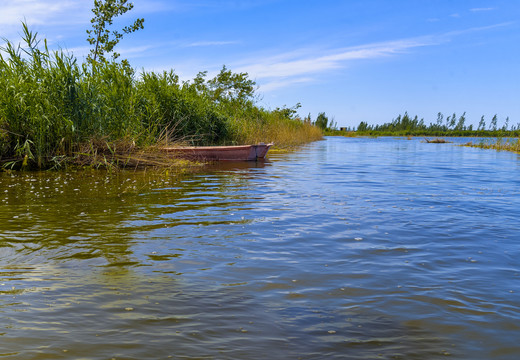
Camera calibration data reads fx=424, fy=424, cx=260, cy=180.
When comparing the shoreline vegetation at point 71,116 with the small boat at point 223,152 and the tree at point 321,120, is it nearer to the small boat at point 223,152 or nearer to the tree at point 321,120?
the small boat at point 223,152

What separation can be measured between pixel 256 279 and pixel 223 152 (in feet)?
38.7

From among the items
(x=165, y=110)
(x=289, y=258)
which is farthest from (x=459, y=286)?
(x=165, y=110)

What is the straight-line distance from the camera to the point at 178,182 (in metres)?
10.0

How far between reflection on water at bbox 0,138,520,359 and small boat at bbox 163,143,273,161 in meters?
6.67

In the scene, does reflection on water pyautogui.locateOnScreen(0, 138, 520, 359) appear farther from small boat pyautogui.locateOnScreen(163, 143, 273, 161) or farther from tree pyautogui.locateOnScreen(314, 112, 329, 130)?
tree pyautogui.locateOnScreen(314, 112, 329, 130)

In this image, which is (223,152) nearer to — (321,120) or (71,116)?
(71,116)

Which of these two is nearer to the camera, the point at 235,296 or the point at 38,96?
the point at 235,296

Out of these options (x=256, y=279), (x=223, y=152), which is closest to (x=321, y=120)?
(x=223, y=152)

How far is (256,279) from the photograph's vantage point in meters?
3.52

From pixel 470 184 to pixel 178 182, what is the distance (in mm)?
7028

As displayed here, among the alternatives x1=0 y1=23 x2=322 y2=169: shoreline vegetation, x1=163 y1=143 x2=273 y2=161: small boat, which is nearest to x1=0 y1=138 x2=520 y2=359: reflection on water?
x1=0 y1=23 x2=322 y2=169: shoreline vegetation

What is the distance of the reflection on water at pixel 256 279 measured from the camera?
8.23 feet

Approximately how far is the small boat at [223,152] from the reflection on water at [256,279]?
6668mm

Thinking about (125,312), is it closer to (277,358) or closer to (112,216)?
(277,358)
